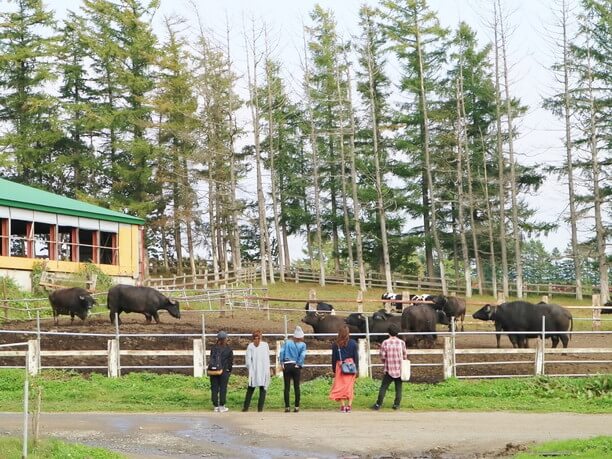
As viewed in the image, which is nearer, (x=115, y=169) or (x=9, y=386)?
(x=9, y=386)

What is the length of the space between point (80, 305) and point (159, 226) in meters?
26.1

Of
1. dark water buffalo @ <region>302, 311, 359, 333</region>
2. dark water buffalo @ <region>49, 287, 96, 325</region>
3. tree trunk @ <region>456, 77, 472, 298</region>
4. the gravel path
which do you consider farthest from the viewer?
tree trunk @ <region>456, 77, 472, 298</region>

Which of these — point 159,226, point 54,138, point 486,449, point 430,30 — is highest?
point 430,30

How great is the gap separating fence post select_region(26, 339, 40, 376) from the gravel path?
3.81 m

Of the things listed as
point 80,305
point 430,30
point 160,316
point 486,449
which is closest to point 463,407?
point 486,449

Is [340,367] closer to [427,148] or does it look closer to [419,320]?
[419,320]

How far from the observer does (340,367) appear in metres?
18.3

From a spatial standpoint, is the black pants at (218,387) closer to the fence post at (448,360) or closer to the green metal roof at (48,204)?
the fence post at (448,360)

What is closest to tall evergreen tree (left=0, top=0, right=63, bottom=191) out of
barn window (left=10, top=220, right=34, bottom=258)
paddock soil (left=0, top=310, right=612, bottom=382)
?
barn window (left=10, top=220, right=34, bottom=258)

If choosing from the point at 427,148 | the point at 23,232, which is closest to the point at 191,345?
the point at 23,232

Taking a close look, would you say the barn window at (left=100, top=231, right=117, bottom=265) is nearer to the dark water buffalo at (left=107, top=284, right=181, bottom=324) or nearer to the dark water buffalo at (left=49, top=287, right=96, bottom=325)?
the dark water buffalo at (left=107, top=284, right=181, bottom=324)

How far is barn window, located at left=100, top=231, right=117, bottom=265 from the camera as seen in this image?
152 feet

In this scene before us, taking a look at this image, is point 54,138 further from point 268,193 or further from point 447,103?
point 447,103

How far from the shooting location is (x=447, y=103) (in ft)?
184
